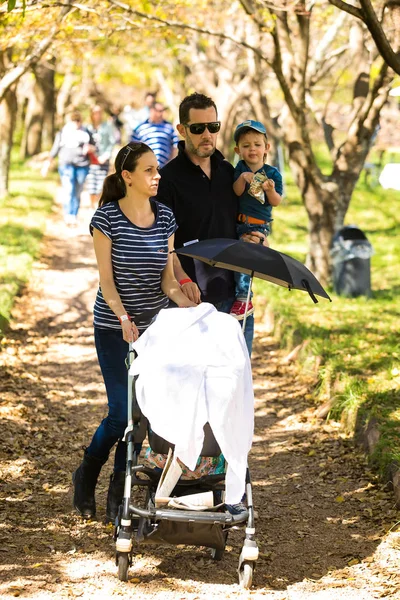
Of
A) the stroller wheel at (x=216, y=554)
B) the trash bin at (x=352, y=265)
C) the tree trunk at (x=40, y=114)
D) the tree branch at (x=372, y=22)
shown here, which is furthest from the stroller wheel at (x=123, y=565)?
the tree trunk at (x=40, y=114)

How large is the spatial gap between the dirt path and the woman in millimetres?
751

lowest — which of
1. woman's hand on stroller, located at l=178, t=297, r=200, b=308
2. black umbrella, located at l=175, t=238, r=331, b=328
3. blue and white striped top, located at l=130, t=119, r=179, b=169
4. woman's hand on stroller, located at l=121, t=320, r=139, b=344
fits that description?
woman's hand on stroller, located at l=121, t=320, r=139, b=344

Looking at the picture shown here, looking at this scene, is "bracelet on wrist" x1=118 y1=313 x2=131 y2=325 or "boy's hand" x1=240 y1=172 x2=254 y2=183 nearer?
"bracelet on wrist" x1=118 y1=313 x2=131 y2=325

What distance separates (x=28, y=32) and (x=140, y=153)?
725 cm

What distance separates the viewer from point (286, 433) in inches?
287

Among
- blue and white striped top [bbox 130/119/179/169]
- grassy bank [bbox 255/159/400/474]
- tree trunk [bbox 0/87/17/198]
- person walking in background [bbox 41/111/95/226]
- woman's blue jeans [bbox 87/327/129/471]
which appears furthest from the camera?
tree trunk [bbox 0/87/17/198]

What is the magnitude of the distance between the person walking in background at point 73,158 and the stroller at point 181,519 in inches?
466

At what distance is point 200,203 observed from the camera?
5.19 m

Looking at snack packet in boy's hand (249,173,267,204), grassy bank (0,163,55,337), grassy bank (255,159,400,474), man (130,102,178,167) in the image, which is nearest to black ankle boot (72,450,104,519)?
snack packet in boy's hand (249,173,267,204)

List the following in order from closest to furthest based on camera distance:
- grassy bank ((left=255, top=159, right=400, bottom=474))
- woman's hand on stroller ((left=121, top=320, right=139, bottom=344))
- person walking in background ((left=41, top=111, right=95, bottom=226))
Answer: woman's hand on stroller ((left=121, top=320, right=139, bottom=344))
grassy bank ((left=255, top=159, right=400, bottom=474))
person walking in background ((left=41, top=111, right=95, bottom=226))

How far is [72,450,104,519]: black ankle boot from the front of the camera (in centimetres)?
531

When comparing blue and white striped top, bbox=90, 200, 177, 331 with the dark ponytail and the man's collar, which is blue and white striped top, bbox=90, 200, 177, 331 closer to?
the dark ponytail

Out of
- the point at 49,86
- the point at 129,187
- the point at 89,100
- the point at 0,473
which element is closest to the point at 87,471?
the point at 0,473

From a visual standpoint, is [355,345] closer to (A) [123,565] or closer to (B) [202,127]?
(B) [202,127]
